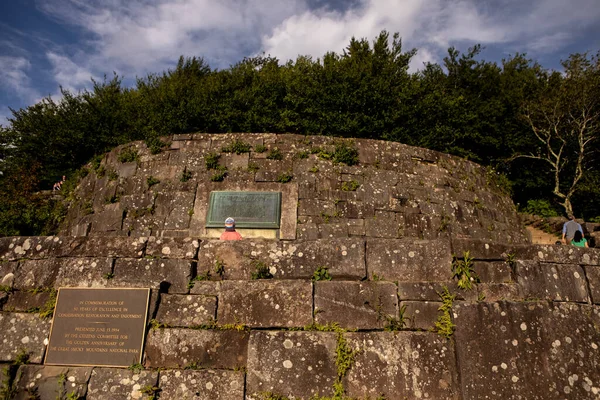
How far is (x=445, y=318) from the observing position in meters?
4.61

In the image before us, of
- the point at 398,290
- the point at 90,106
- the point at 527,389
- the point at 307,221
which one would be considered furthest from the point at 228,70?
the point at 527,389

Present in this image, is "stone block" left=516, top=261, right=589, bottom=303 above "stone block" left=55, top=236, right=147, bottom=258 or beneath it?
beneath

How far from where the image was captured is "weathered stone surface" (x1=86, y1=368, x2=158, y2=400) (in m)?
4.43

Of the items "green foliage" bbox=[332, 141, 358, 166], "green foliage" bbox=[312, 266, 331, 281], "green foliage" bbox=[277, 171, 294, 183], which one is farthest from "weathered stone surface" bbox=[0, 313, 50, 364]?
"green foliage" bbox=[332, 141, 358, 166]

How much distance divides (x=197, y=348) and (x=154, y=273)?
1228 mm

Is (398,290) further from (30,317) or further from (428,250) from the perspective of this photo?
(30,317)

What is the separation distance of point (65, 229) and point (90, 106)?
6.09 meters

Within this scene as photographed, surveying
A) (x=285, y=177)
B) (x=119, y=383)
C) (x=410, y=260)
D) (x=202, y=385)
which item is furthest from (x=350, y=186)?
(x=119, y=383)

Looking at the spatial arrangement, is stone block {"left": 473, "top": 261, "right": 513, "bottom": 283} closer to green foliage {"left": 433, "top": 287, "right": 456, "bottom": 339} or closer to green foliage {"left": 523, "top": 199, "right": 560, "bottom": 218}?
green foliage {"left": 433, "top": 287, "right": 456, "bottom": 339}

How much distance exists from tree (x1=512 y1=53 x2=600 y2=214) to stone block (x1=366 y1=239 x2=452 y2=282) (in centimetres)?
1325

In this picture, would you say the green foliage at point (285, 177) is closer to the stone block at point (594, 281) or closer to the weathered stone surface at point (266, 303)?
the weathered stone surface at point (266, 303)

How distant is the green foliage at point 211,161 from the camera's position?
33.3 feet

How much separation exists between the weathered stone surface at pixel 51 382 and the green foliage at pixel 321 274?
3097mm

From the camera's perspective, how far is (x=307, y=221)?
9242 mm
